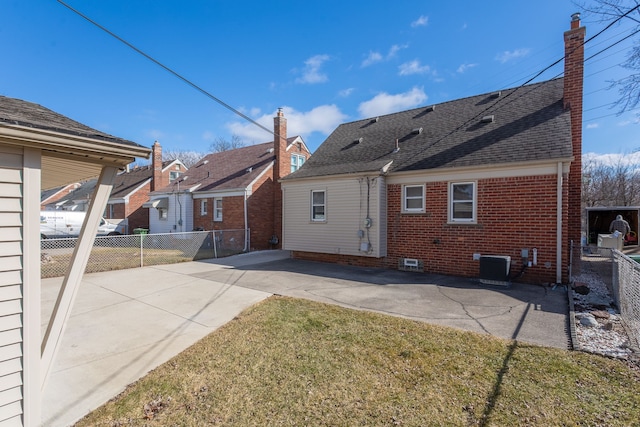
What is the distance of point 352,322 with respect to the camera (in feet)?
17.7

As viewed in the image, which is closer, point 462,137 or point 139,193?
point 462,137

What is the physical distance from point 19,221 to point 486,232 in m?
9.66

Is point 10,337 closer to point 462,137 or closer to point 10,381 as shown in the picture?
point 10,381

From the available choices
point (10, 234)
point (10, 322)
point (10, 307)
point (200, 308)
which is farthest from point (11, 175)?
point (200, 308)

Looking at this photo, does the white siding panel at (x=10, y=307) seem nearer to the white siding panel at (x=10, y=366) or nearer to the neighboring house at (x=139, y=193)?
the white siding panel at (x=10, y=366)

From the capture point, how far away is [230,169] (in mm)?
20172

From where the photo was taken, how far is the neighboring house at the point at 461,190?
830cm

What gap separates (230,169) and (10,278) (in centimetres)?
1822

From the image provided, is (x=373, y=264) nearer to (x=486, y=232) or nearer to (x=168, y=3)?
(x=486, y=232)

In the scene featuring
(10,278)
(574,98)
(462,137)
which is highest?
(574,98)

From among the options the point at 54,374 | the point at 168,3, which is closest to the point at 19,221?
the point at 54,374

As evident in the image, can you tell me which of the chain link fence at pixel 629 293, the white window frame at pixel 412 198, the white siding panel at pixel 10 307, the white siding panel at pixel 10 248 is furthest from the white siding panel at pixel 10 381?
the white window frame at pixel 412 198

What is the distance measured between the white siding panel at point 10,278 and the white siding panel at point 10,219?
1.25 ft

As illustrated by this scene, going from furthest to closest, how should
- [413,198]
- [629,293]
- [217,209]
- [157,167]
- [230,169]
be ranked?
[157,167]
[230,169]
[217,209]
[413,198]
[629,293]
